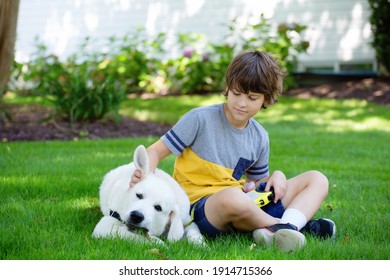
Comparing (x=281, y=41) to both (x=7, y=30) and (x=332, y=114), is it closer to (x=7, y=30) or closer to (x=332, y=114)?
(x=332, y=114)

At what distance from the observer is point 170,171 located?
561 cm

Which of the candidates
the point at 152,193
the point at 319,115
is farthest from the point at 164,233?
the point at 319,115

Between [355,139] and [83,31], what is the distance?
10333mm

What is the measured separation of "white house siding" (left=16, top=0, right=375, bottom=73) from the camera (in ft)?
44.3

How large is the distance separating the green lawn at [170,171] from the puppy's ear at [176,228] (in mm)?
76

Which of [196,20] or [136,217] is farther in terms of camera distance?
[196,20]

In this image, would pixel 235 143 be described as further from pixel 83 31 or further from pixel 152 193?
pixel 83 31

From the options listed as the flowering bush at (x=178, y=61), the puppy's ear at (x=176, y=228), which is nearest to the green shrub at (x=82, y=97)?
the flowering bush at (x=178, y=61)

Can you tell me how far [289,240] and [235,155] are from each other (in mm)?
857

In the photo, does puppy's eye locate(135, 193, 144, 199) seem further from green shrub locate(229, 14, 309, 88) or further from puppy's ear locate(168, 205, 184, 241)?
green shrub locate(229, 14, 309, 88)

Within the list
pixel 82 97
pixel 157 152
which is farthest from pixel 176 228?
pixel 82 97

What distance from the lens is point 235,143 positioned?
13.4ft

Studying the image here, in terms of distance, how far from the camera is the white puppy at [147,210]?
338 cm

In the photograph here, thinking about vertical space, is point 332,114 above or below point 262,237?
below
